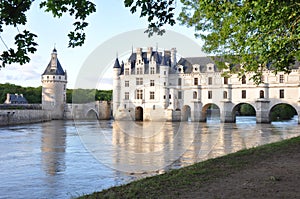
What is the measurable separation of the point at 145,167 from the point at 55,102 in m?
53.5

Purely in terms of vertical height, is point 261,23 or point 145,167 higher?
point 261,23

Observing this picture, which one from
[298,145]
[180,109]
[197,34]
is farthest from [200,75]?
[298,145]

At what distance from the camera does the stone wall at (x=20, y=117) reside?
132 feet

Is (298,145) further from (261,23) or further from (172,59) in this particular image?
(172,59)

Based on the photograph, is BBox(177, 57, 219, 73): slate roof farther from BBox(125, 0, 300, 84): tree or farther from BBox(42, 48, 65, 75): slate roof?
BBox(125, 0, 300, 84): tree

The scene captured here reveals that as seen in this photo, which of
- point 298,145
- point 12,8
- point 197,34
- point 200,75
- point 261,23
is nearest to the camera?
point 12,8

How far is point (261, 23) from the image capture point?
6.82m

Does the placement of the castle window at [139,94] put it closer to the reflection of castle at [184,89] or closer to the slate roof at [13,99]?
the reflection of castle at [184,89]

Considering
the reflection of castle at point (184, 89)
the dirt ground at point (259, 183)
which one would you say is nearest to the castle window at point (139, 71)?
the reflection of castle at point (184, 89)

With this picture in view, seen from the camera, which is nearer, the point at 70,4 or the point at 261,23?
the point at 70,4

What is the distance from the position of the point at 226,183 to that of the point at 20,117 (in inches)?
1679

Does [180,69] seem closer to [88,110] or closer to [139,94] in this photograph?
[139,94]

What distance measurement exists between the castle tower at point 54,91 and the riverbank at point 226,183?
56.0 m

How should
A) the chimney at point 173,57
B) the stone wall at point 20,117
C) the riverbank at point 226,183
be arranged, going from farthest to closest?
the chimney at point 173,57 → the stone wall at point 20,117 → the riverbank at point 226,183
